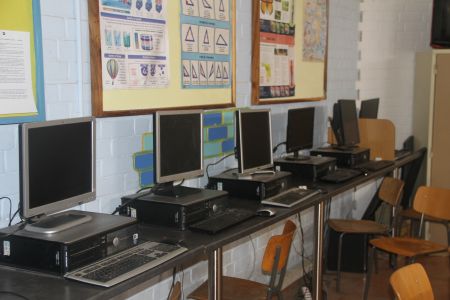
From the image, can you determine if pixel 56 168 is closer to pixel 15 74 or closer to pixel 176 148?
pixel 15 74

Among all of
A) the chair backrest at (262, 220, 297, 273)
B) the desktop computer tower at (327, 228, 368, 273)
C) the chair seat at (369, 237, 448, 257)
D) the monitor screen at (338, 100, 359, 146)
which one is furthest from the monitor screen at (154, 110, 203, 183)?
the desktop computer tower at (327, 228, 368, 273)

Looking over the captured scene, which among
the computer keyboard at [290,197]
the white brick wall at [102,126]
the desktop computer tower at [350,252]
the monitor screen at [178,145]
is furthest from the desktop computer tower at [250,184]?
the desktop computer tower at [350,252]

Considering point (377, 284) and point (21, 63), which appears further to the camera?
point (377, 284)

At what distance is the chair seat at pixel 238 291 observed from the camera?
9.07 feet

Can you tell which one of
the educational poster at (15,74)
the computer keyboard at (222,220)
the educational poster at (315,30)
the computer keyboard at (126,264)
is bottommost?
the computer keyboard at (126,264)

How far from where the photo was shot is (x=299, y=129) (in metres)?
3.78

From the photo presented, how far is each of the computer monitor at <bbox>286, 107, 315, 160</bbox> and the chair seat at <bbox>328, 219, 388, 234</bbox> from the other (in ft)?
2.01

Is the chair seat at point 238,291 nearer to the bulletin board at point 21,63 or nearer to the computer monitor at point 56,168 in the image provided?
the computer monitor at point 56,168

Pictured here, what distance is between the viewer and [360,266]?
4387mm

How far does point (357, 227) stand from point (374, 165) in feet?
1.55

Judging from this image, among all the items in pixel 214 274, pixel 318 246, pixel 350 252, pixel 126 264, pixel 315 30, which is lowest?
pixel 350 252

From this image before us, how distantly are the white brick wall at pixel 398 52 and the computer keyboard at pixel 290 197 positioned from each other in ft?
8.06

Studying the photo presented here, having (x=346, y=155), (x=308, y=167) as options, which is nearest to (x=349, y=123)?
(x=346, y=155)

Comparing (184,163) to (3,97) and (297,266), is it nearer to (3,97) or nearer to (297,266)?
(3,97)
